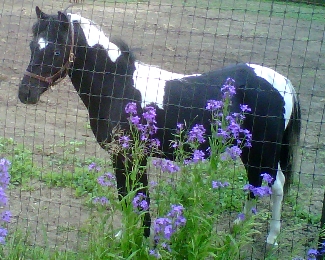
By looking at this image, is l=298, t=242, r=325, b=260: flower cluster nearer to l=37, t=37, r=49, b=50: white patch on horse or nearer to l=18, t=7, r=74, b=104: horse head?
l=18, t=7, r=74, b=104: horse head

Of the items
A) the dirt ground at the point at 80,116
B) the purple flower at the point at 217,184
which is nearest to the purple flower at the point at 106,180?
the purple flower at the point at 217,184

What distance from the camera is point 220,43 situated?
11.4m

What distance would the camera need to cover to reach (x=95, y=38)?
12.6 ft

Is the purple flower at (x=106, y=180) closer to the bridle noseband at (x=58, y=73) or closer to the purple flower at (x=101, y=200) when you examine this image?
the purple flower at (x=101, y=200)

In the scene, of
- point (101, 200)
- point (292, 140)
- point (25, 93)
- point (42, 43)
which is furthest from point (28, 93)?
point (292, 140)

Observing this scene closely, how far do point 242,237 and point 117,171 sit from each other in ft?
4.60

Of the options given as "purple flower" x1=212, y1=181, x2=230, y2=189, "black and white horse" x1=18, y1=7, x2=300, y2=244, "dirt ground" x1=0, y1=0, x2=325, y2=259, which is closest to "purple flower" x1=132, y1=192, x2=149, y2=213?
"purple flower" x1=212, y1=181, x2=230, y2=189

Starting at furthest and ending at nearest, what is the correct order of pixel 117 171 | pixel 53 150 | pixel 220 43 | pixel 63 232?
1. pixel 220 43
2. pixel 53 150
3. pixel 63 232
4. pixel 117 171

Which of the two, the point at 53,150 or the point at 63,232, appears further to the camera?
the point at 53,150

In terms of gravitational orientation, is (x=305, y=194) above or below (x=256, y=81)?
below

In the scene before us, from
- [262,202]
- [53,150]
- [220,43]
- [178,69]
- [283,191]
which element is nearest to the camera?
[283,191]

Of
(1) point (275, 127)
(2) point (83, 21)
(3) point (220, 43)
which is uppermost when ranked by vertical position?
(3) point (220, 43)

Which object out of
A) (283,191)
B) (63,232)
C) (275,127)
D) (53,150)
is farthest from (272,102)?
(53,150)

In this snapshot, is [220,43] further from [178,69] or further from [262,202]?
[262,202]
